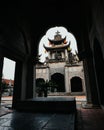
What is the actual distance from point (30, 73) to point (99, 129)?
201 inches

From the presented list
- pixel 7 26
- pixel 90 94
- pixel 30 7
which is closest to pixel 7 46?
pixel 7 26

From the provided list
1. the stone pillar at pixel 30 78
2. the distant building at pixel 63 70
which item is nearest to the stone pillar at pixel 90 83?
the stone pillar at pixel 30 78

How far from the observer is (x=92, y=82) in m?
6.23

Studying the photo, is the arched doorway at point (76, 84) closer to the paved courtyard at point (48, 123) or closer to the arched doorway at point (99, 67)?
the arched doorway at point (99, 67)

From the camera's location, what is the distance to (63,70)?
2056 centimetres

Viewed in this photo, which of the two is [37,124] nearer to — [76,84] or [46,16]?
[46,16]

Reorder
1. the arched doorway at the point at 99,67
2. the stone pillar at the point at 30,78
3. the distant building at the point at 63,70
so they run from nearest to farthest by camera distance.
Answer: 1. the arched doorway at the point at 99,67
2. the stone pillar at the point at 30,78
3. the distant building at the point at 63,70

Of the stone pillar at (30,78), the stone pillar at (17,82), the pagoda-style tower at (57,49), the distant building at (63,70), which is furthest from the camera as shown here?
the pagoda-style tower at (57,49)

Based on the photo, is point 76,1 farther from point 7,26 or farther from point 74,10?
point 7,26

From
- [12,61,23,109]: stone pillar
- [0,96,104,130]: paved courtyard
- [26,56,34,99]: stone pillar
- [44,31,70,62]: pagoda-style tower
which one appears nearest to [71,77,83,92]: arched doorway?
[44,31,70,62]: pagoda-style tower

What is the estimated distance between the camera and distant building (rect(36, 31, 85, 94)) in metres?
19.6

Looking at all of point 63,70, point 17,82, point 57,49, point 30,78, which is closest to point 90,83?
point 30,78

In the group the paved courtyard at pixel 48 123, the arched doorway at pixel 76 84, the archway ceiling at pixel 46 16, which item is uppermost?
the archway ceiling at pixel 46 16

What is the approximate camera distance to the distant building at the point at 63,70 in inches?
771
